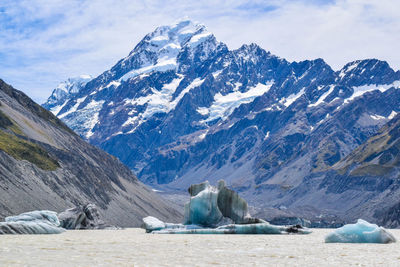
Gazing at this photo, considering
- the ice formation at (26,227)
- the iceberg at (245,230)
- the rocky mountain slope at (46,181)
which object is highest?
the rocky mountain slope at (46,181)

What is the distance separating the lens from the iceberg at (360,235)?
2032 inches

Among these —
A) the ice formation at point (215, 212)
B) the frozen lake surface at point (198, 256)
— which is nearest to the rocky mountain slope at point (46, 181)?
the ice formation at point (215, 212)

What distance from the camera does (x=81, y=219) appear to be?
298ft

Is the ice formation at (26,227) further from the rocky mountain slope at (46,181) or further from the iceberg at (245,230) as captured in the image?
the rocky mountain slope at (46,181)

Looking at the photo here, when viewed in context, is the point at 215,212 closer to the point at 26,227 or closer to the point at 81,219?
the point at 81,219

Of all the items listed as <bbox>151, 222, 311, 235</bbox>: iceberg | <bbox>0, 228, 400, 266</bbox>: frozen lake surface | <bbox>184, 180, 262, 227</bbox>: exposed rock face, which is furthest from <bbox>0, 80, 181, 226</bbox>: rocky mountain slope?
<bbox>0, 228, 400, 266</bbox>: frozen lake surface

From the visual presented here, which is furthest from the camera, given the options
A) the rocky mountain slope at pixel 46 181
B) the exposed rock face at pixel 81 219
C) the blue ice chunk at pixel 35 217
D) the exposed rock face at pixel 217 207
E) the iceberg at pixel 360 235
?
the rocky mountain slope at pixel 46 181

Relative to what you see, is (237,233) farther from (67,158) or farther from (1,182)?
(67,158)

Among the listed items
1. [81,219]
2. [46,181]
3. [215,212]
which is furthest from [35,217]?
[46,181]

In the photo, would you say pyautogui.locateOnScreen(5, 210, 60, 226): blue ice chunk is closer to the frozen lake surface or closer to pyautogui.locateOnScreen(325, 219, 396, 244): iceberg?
the frozen lake surface

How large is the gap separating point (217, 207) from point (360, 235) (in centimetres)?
2843

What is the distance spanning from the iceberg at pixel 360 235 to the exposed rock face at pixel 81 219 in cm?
A: 4736

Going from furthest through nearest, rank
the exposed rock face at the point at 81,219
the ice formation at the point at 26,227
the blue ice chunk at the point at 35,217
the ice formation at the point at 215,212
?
1. the exposed rock face at the point at 81,219
2. the ice formation at the point at 215,212
3. the blue ice chunk at the point at 35,217
4. the ice formation at the point at 26,227

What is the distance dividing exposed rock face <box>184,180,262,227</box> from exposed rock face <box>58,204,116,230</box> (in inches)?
796
